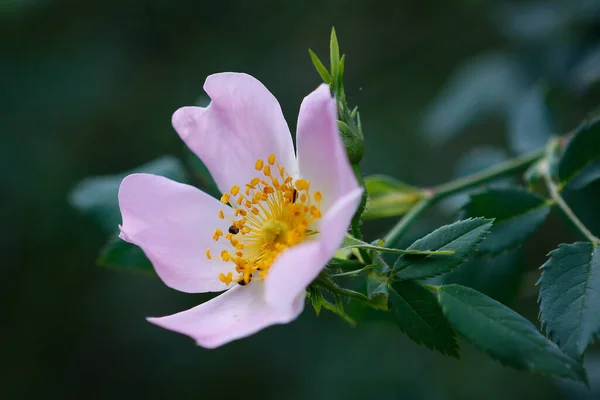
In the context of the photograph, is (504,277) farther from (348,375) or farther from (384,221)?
(384,221)

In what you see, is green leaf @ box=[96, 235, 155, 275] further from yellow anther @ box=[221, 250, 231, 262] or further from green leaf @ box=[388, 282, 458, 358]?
green leaf @ box=[388, 282, 458, 358]

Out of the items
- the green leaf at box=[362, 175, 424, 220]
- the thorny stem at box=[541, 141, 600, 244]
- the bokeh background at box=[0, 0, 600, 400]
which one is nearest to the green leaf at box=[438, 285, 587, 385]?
the thorny stem at box=[541, 141, 600, 244]

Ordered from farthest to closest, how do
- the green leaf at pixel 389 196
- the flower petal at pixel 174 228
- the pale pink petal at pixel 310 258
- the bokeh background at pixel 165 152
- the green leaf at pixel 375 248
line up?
the bokeh background at pixel 165 152 → the green leaf at pixel 389 196 → the flower petal at pixel 174 228 → the green leaf at pixel 375 248 → the pale pink petal at pixel 310 258

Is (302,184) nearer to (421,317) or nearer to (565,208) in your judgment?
(421,317)

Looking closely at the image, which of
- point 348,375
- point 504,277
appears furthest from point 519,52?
point 348,375

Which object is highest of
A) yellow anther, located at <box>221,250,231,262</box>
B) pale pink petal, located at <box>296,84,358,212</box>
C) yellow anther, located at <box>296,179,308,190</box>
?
pale pink petal, located at <box>296,84,358,212</box>

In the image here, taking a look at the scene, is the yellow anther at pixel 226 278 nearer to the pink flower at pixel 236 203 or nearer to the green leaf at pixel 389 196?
the pink flower at pixel 236 203

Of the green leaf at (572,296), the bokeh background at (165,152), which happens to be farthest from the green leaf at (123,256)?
the bokeh background at (165,152)
